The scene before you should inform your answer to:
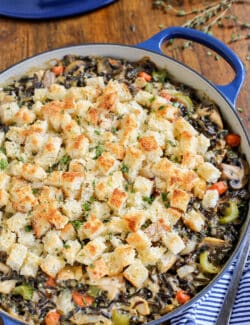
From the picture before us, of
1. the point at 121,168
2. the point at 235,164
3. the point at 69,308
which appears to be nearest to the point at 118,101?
the point at 121,168

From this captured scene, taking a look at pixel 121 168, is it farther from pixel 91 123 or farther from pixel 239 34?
pixel 239 34

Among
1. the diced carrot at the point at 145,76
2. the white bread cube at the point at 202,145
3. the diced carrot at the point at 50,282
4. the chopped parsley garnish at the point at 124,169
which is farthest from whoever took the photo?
the diced carrot at the point at 145,76

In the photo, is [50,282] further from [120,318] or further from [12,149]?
[12,149]

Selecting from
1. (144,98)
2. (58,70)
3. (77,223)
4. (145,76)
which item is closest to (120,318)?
(77,223)

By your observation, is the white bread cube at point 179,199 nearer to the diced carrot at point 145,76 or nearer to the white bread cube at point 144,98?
the white bread cube at point 144,98

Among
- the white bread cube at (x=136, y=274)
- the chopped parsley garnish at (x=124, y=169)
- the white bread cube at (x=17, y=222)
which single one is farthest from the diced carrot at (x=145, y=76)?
the white bread cube at (x=136, y=274)

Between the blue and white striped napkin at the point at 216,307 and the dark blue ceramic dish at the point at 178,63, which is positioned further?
the dark blue ceramic dish at the point at 178,63
